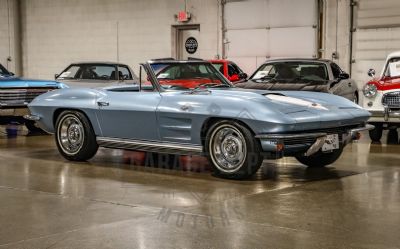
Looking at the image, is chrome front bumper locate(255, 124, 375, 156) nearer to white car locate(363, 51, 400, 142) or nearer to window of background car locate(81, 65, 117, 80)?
white car locate(363, 51, 400, 142)

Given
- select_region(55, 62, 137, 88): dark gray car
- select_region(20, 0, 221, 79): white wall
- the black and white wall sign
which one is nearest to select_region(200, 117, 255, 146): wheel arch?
select_region(55, 62, 137, 88): dark gray car

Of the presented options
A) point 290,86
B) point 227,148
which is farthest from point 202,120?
point 290,86

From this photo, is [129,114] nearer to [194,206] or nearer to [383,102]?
[194,206]

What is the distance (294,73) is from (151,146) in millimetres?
4674

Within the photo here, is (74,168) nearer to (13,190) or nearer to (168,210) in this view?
(13,190)

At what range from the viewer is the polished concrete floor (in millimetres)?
4488

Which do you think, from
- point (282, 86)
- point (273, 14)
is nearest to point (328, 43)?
point (273, 14)

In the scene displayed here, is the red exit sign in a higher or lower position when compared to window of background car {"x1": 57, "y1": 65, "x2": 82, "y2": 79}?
higher

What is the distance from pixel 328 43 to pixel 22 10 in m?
12.1

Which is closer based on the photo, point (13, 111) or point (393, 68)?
point (393, 68)

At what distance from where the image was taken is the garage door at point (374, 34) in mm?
15156

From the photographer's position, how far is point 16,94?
11.7m

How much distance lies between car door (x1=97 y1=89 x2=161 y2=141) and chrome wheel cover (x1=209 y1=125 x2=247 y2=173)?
828mm

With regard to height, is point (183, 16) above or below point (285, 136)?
above
